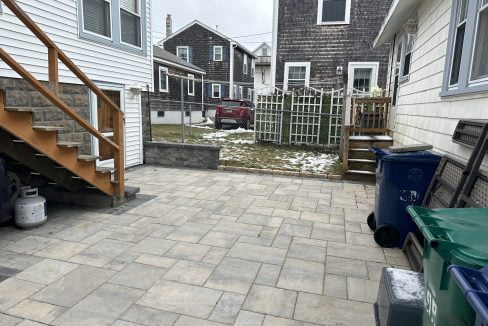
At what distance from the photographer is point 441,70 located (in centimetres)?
408

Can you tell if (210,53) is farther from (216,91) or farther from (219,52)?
(216,91)

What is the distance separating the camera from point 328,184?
6.12 meters

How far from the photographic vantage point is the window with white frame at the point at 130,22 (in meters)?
6.58

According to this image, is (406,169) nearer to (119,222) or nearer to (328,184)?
(328,184)

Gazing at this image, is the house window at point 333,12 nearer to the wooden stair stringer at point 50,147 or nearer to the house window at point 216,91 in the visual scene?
the wooden stair stringer at point 50,147

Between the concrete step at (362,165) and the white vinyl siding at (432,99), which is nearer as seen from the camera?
the white vinyl siding at (432,99)

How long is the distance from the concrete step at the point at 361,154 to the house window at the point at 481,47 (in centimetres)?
342

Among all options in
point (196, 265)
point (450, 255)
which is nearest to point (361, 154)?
point (196, 265)

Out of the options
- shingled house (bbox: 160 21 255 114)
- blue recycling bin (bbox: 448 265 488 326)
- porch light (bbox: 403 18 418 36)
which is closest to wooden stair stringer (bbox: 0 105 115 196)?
blue recycling bin (bbox: 448 265 488 326)

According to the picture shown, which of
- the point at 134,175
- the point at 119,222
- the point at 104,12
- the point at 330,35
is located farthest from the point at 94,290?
the point at 330,35

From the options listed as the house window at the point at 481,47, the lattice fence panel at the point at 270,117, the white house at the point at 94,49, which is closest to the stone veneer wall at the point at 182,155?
the white house at the point at 94,49

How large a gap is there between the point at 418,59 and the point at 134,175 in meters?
5.50

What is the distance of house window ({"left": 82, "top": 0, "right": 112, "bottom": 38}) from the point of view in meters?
5.66

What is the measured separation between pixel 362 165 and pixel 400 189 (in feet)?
10.8
